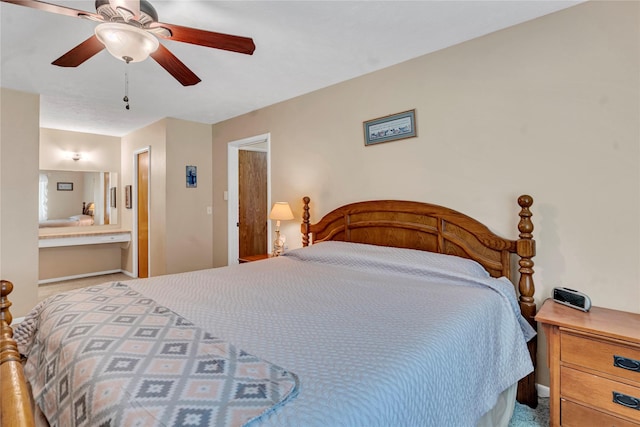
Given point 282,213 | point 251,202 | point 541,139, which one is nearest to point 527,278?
point 541,139

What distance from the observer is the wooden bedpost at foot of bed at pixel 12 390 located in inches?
27.7

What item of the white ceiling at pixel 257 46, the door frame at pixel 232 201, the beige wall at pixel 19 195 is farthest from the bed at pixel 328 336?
the beige wall at pixel 19 195

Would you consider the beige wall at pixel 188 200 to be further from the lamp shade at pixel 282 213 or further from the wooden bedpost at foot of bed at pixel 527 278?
the wooden bedpost at foot of bed at pixel 527 278

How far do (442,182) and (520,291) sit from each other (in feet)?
2.89

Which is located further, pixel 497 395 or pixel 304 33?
pixel 304 33

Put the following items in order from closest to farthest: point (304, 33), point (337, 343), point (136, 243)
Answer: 1. point (337, 343)
2. point (304, 33)
3. point (136, 243)

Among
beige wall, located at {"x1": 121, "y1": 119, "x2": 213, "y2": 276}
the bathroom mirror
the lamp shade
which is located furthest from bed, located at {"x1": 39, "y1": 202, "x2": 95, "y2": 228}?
the lamp shade

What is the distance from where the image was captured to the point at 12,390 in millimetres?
811

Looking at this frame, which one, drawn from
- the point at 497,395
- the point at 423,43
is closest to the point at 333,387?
the point at 497,395

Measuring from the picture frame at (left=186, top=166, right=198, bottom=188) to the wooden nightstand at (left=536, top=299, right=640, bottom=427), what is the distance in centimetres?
417

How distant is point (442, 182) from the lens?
238cm

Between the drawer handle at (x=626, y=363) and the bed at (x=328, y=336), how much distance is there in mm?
374

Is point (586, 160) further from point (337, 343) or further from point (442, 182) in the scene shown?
point (337, 343)

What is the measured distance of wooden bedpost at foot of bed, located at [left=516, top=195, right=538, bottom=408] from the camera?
191 cm
